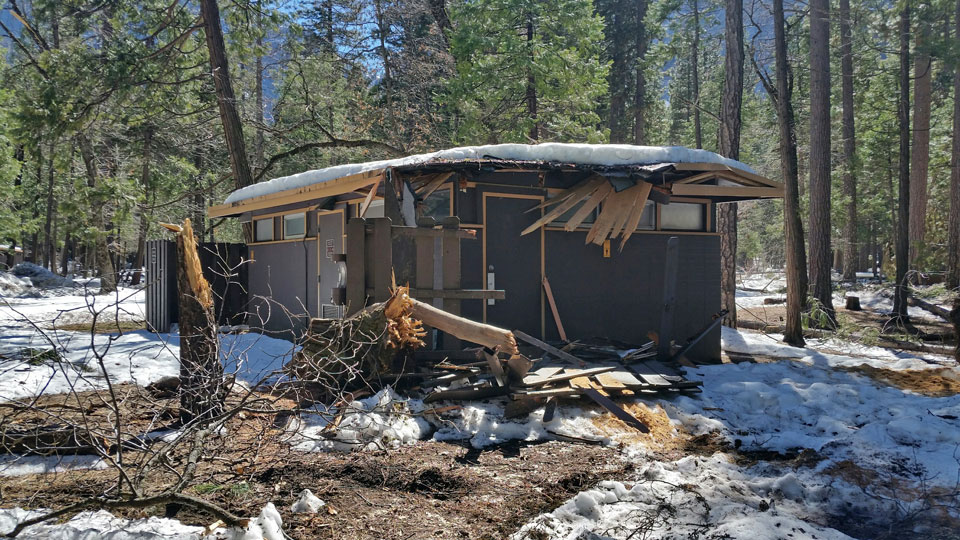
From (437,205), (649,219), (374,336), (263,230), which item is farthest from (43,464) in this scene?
(263,230)

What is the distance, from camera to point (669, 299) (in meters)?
10.3

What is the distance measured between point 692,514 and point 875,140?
30.9 meters

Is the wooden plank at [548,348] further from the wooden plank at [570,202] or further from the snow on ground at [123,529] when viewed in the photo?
the snow on ground at [123,529]

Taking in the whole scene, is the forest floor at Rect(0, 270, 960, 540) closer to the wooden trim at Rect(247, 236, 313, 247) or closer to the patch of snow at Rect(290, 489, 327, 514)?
the patch of snow at Rect(290, 489, 327, 514)

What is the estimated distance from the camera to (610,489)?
480 centimetres

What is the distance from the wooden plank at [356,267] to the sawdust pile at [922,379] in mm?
7758

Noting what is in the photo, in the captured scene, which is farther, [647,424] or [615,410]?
[647,424]

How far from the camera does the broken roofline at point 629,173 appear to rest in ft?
29.2

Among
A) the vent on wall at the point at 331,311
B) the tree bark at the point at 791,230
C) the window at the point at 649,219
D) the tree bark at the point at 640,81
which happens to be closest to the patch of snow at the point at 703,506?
the window at the point at 649,219

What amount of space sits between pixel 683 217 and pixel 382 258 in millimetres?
6112

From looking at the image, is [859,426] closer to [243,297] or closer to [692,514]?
[692,514]

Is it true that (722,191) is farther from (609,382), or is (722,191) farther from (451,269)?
(451,269)

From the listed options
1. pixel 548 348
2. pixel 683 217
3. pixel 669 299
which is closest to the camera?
pixel 548 348

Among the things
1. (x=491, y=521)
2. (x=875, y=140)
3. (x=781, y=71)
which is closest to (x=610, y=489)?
(x=491, y=521)
